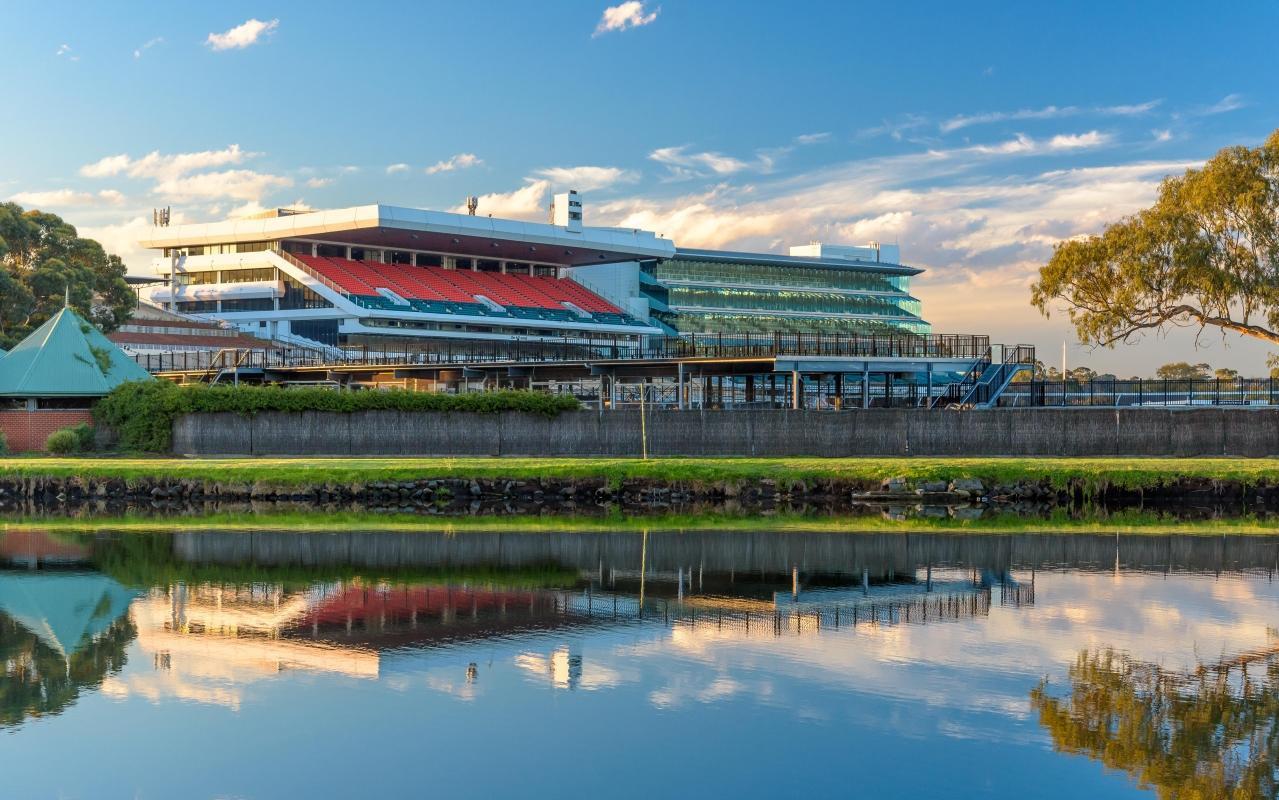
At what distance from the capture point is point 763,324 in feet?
430

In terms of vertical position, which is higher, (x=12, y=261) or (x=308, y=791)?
(x=12, y=261)

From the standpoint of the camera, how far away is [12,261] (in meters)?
66.8

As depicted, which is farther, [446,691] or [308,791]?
[446,691]

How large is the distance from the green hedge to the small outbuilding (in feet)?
11.5

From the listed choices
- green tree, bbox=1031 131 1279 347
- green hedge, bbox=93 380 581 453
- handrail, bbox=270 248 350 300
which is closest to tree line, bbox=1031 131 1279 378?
green tree, bbox=1031 131 1279 347

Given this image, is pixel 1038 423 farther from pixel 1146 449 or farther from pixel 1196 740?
pixel 1196 740

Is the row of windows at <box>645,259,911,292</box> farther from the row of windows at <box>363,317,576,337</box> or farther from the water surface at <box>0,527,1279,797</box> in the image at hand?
the water surface at <box>0,527,1279,797</box>

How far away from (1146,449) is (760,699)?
112 feet

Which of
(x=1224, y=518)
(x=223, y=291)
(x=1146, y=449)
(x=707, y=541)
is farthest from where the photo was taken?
(x=223, y=291)

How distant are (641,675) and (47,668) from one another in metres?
6.78

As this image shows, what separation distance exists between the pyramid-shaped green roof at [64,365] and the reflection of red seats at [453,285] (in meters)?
47.6

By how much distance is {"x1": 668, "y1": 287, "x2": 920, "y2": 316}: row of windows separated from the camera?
128 m

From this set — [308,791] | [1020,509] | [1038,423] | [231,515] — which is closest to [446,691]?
[308,791]

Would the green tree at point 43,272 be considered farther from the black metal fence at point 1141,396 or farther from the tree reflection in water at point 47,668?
the tree reflection in water at point 47,668
